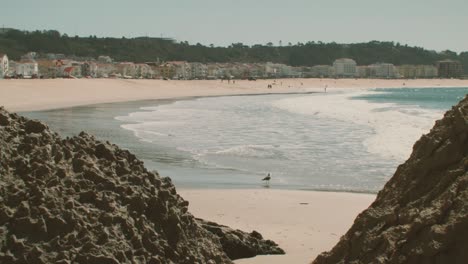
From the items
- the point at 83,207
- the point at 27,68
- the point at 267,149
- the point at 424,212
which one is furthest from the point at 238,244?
the point at 27,68

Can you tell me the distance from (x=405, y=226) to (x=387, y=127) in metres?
27.5

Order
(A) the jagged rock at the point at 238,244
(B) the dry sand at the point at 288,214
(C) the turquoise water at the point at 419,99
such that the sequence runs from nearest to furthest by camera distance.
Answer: (A) the jagged rock at the point at 238,244
(B) the dry sand at the point at 288,214
(C) the turquoise water at the point at 419,99

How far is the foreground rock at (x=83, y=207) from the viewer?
414cm

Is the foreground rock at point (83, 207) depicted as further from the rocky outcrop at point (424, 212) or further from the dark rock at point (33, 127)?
the rocky outcrop at point (424, 212)

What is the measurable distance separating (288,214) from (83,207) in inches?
238

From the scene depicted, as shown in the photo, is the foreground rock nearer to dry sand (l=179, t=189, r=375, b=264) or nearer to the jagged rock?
the jagged rock

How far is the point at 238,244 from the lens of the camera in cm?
643

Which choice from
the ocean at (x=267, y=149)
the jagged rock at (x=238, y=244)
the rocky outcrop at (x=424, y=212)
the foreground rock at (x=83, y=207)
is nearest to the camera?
the rocky outcrop at (x=424, y=212)

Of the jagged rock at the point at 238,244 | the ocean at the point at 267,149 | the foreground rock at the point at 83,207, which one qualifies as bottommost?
the ocean at the point at 267,149

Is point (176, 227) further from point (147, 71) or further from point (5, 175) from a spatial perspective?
point (147, 71)

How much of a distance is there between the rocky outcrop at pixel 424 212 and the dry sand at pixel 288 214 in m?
2.07

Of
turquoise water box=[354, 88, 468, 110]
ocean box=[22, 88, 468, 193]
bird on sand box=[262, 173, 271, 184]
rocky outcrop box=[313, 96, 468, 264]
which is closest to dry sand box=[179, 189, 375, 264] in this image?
bird on sand box=[262, 173, 271, 184]

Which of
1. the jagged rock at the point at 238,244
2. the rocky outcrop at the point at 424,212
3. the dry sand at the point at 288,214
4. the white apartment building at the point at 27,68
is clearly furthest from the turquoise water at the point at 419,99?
the white apartment building at the point at 27,68

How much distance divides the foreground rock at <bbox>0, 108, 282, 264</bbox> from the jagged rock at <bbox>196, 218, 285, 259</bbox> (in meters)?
0.87
